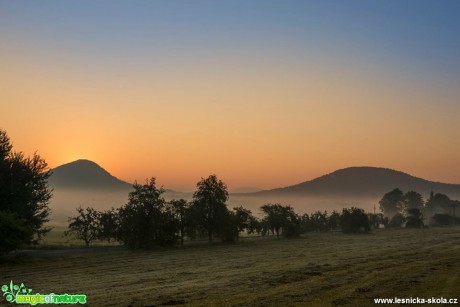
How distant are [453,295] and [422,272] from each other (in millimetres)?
8595

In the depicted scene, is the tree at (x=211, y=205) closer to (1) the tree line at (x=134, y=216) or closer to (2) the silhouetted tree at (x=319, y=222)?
(1) the tree line at (x=134, y=216)

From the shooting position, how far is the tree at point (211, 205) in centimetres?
7144

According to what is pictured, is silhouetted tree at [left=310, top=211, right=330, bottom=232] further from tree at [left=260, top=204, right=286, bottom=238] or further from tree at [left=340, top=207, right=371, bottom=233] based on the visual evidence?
tree at [left=260, top=204, right=286, bottom=238]

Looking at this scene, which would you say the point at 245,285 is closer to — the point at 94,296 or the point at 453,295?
the point at 94,296

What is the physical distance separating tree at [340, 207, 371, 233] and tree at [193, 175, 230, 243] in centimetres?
4628

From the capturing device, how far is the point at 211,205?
72.6 metres

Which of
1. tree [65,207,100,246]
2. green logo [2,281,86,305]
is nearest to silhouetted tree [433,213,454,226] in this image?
tree [65,207,100,246]

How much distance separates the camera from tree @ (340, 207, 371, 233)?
104 meters

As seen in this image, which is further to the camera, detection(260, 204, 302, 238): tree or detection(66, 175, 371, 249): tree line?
detection(260, 204, 302, 238): tree

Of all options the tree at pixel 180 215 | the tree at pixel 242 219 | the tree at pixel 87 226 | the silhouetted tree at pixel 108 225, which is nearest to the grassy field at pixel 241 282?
the tree at pixel 87 226

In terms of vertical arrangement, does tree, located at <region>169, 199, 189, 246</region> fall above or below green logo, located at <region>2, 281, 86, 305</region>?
above

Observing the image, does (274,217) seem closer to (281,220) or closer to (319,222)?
(281,220)

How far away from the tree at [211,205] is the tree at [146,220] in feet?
24.9

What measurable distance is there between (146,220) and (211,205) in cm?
1452
